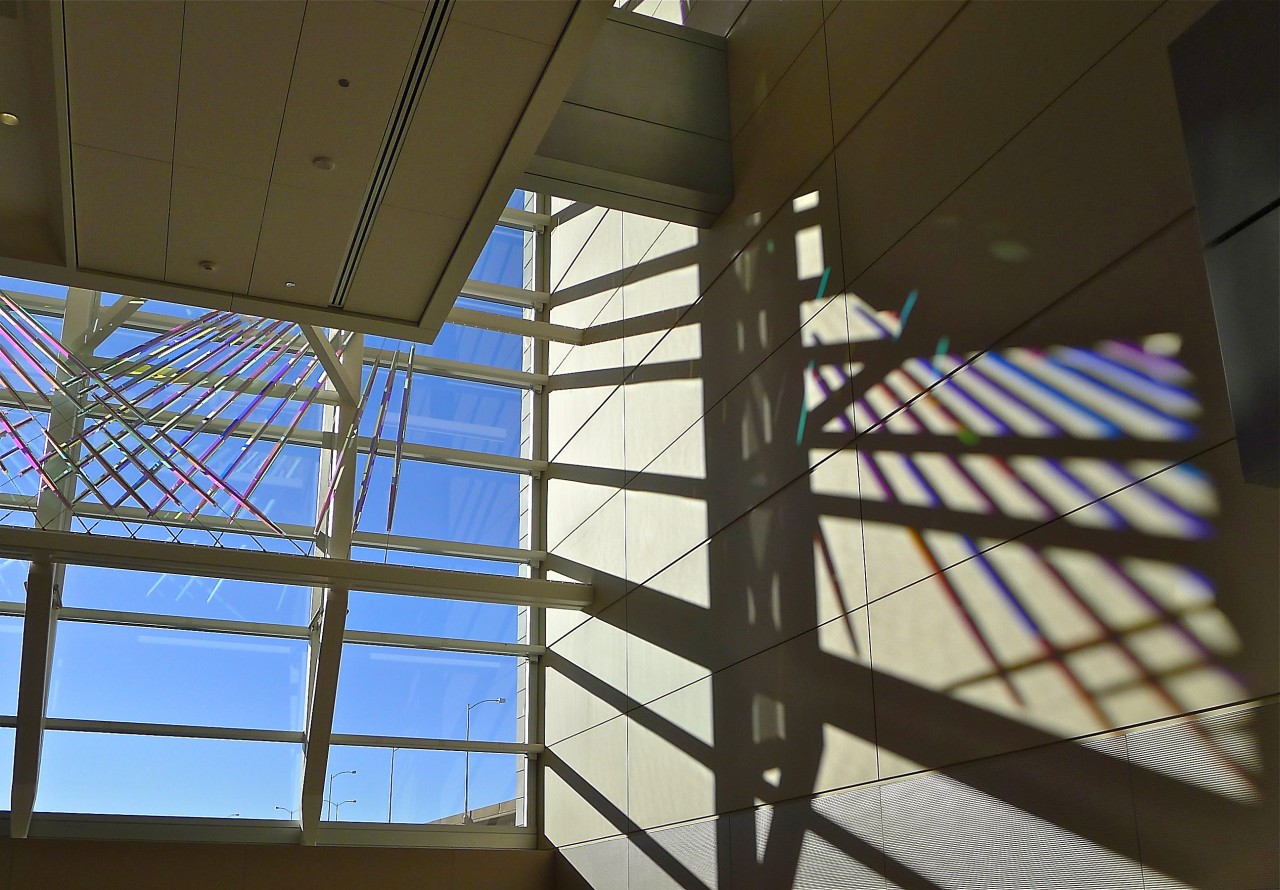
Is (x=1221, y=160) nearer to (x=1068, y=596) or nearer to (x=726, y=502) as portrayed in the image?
(x=1068, y=596)

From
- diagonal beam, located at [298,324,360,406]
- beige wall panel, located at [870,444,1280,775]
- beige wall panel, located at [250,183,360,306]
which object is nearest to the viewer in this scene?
beige wall panel, located at [870,444,1280,775]

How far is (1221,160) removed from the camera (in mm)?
3734

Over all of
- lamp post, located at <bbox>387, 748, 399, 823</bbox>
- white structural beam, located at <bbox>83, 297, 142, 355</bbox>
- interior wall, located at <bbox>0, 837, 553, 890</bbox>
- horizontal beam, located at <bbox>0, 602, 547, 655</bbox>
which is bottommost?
interior wall, located at <bbox>0, 837, 553, 890</bbox>

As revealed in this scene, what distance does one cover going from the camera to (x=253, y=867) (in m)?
13.0

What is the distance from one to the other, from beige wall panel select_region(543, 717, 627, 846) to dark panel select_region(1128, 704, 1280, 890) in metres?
7.80

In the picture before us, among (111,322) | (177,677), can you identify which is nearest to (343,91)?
(111,322)

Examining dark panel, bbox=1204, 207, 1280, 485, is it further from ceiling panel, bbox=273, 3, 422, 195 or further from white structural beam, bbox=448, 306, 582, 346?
white structural beam, bbox=448, 306, 582, 346

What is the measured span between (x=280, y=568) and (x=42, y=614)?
2.45m

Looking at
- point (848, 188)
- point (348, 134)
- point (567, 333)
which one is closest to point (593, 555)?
point (567, 333)

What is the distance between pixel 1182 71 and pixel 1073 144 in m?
2.96

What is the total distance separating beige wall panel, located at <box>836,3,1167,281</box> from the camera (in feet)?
22.7

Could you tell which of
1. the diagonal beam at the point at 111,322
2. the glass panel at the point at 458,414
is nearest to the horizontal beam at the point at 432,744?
the glass panel at the point at 458,414

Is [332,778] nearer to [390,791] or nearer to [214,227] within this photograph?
[390,791]

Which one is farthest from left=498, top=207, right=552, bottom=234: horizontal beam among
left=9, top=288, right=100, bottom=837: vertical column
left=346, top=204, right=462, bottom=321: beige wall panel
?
left=346, top=204, right=462, bottom=321: beige wall panel
